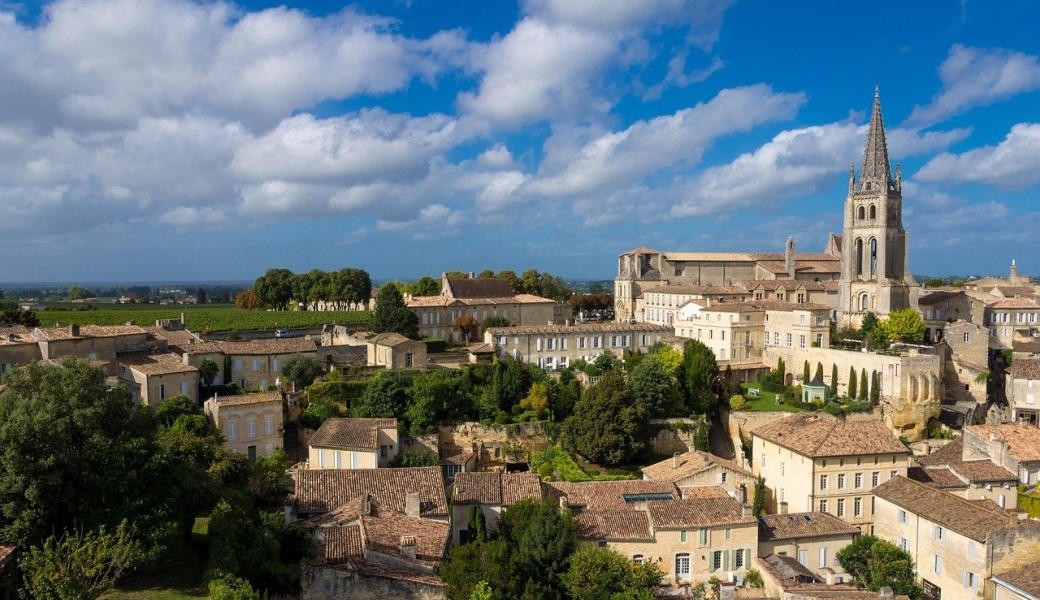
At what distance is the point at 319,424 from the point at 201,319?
90.5 feet

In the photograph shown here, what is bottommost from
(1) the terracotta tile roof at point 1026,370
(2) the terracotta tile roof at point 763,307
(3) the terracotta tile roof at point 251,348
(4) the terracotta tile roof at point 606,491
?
(4) the terracotta tile roof at point 606,491

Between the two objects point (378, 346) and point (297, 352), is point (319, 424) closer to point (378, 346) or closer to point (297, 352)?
point (297, 352)

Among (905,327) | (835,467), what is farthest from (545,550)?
(905,327)

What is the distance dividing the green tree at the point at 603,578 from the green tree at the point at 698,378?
68.3 ft

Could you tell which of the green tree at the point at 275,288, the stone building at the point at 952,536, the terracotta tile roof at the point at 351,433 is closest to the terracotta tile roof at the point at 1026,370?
the stone building at the point at 952,536

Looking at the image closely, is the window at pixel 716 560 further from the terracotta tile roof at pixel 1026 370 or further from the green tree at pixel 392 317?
the terracotta tile roof at pixel 1026 370

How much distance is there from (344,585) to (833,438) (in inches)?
942

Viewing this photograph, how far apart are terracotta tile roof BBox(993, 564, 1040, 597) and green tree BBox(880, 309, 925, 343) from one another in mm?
30563

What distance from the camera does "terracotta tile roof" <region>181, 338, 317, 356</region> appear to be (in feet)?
132

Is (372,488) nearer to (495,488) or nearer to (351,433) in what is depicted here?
(495,488)

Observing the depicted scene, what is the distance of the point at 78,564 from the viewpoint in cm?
1695

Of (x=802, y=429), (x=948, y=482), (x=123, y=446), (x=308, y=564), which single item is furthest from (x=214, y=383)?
(x=948, y=482)

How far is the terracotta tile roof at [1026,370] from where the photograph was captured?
147 ft

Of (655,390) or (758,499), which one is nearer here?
(758,499)
